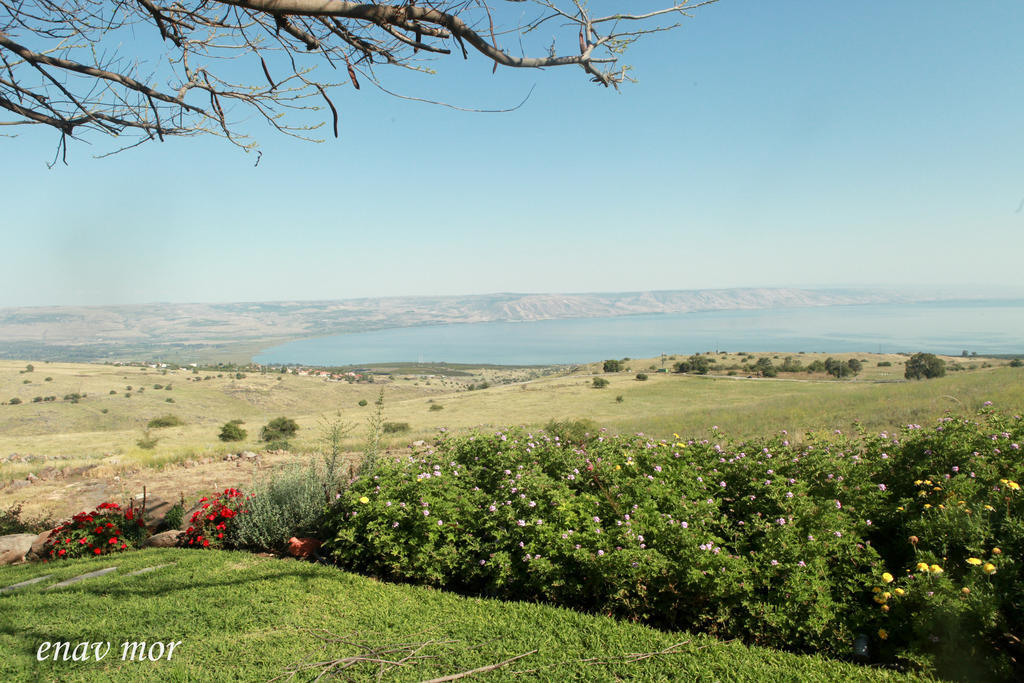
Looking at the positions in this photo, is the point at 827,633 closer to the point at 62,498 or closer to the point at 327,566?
the point at 327,566

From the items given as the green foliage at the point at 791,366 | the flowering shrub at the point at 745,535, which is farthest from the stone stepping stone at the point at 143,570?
the green foliage at the point at 791,366

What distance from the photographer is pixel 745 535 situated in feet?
12.4

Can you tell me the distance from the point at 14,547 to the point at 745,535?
25.1 ft

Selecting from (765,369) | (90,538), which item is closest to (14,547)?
(90,538)

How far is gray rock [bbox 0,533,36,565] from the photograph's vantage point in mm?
5895

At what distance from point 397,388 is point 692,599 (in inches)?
2408

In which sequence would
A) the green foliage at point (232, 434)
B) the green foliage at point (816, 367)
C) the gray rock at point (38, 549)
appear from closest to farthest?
the gray rock at point (38, 549)
the green foliage at point (232, 434)
the green foliage at point (816, 367)

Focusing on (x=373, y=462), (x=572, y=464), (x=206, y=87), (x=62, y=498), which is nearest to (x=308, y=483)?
(x=373, y=462)

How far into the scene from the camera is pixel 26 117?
14.8ft

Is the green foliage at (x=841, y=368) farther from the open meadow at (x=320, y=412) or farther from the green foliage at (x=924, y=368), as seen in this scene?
the green foliage at (x=924, y=368)

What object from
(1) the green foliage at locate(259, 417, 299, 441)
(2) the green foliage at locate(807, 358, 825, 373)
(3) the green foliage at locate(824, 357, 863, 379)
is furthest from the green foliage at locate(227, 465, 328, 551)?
(2) the green foliage at locate(807, 358, 825, 373)

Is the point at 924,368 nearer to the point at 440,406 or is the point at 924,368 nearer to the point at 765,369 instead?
the point at 765,369

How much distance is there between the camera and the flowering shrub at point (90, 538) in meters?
5.66

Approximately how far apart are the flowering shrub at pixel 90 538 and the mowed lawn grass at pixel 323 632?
1.19 metres
